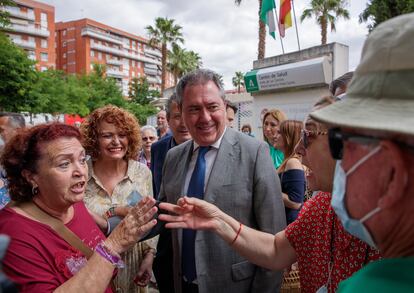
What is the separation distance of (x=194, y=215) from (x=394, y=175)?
1274 mm

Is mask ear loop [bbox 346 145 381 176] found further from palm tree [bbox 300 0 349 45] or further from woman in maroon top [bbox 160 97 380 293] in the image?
Result: palm tree [bbox 300 0 349 45]

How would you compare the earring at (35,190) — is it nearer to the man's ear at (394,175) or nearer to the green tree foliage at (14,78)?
the man's ear at (394,175)

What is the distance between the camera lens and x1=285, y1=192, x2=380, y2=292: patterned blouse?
1.52 meters

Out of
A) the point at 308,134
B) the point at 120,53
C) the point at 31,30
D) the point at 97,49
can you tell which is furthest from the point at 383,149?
the point at 120,53

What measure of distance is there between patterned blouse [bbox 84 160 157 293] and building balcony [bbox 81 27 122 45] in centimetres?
7437

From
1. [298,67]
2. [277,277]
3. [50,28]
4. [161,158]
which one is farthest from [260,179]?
[50,28]

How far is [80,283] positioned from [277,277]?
4.48 feet

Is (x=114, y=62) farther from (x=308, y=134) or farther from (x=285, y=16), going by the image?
(x=308, y=134)

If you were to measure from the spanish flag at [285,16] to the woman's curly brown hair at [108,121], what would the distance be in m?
10.4

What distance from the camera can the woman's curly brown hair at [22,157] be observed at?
1994 mm

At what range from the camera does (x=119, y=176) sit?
3.11m

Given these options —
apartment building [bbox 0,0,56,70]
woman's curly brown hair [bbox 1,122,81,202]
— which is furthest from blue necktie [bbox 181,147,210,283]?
apartment building [bbox 0,0,56,70]

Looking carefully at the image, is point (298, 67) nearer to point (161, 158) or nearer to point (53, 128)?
point (161, 158)

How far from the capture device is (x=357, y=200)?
3.19ft
